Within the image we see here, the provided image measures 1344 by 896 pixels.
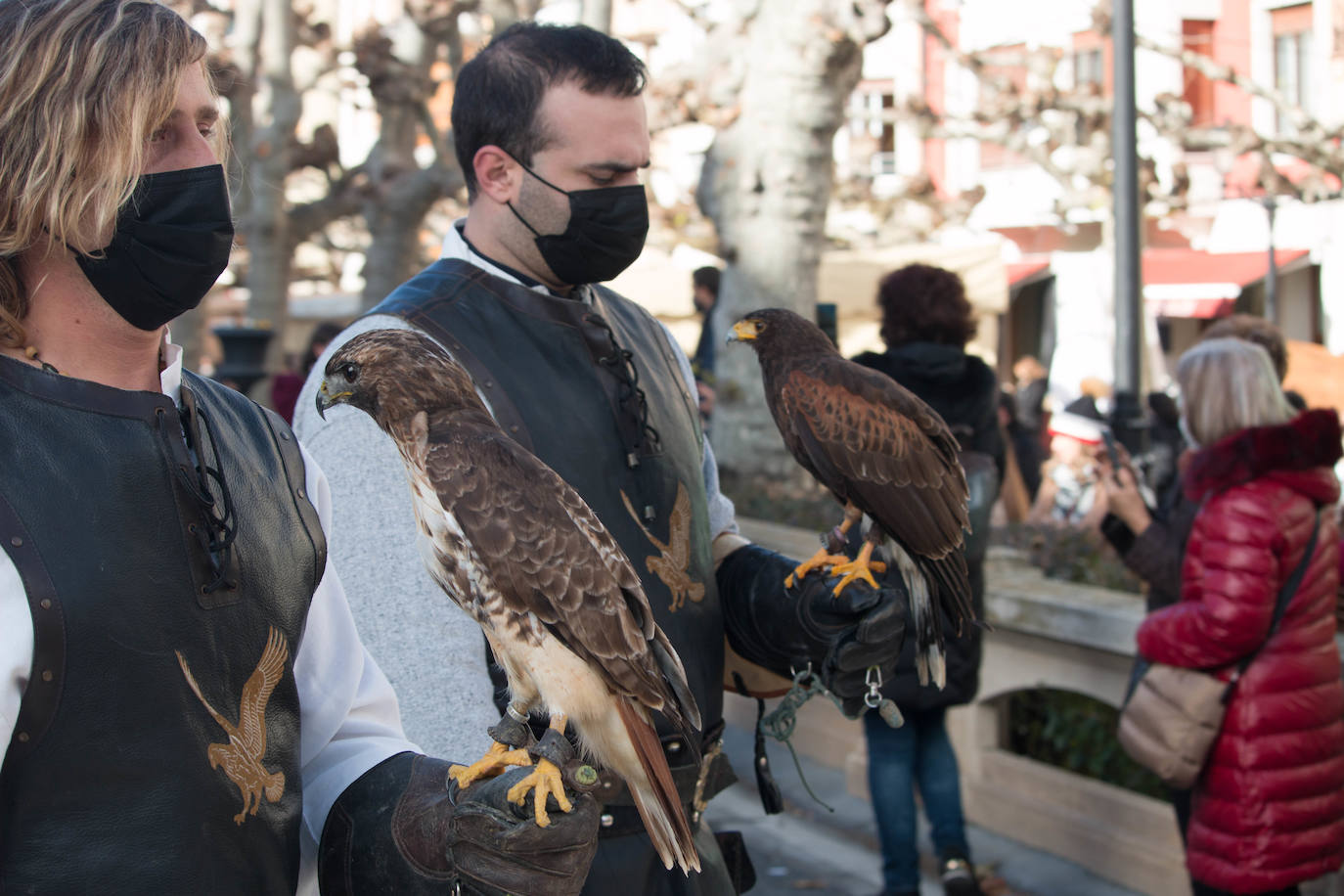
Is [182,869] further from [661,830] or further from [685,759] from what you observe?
[685,759]

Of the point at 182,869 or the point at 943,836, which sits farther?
the point at 943,836

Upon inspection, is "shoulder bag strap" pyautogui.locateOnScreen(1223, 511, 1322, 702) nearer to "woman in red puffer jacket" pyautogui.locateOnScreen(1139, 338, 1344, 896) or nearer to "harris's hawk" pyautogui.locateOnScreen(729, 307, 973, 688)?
"woman in red puffer jacket" pyautogui.locateOnScreen(1139, 338, 1344, 896)

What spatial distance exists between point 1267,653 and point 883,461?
1810 mm

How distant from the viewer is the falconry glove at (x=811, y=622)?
8.00ft

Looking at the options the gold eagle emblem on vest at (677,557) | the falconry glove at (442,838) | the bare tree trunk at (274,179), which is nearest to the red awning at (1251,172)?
the bare tree trunk at (274,179)

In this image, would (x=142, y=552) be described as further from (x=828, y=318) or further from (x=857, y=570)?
(x=828, y=318)

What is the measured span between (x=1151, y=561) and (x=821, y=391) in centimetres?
203

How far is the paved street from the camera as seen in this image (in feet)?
17.4

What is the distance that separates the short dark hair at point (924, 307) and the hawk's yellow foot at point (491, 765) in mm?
3238

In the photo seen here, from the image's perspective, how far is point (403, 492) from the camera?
2.43m

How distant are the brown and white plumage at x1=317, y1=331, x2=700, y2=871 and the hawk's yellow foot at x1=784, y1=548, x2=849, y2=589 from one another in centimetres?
63

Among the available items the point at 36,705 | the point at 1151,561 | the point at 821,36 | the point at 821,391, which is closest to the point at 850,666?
the point at 821,391

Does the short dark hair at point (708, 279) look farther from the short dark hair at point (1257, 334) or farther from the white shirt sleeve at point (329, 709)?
the white shirt sleeve at point (329, 709)

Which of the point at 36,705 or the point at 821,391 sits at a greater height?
the point at 821,391
